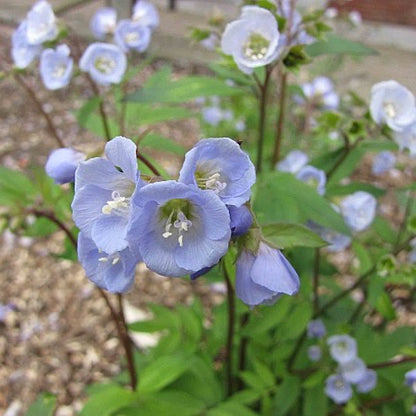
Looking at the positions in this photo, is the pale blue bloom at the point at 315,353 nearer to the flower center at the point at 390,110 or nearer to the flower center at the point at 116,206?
the flower center at the point at 390,110

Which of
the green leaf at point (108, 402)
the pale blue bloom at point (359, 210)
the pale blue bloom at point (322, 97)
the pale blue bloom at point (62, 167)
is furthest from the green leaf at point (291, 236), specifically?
the pale blue bloom at point (322, 97)

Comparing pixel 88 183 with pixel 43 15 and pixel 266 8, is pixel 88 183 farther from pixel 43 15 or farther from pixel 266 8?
pixel 43 15

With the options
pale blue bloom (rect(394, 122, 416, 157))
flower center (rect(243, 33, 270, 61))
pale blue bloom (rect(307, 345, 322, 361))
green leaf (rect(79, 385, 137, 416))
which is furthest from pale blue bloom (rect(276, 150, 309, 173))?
green leaf (rect(79, 385, 137, 416))

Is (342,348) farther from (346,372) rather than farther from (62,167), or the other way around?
(62,167)

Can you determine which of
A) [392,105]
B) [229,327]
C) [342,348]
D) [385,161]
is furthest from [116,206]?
[385,161]

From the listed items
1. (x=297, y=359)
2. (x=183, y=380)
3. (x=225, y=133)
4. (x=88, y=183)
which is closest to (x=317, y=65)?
(x=225, y=133)

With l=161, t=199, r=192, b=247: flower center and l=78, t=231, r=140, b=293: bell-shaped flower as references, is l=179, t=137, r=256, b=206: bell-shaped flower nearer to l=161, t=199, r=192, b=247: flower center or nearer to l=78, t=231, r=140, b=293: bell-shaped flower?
l=161, t=199, r=192, b=247: flower center
